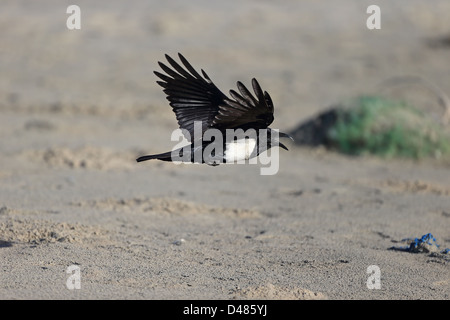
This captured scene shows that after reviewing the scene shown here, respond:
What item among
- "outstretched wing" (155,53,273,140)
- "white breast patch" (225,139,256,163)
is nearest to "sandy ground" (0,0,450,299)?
"white breast patch" (225,139,256,163)

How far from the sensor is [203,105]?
4992 mm

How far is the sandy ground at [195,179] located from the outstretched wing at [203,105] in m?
0.95

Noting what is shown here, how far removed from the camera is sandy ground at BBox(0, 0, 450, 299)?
480 cm

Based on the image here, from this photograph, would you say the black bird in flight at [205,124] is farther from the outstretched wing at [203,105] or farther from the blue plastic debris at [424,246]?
the blue plastic debris at [424,246]

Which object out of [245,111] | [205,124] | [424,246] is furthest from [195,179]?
[245,111]

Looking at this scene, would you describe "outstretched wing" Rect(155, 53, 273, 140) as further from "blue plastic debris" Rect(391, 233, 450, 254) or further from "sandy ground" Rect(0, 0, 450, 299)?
"blue plastic debris" Rect(391, 233, 450, 254)

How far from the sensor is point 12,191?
22.2 ft

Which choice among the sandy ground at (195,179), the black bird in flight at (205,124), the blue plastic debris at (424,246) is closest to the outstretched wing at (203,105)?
the black bird in flight at (205,124)

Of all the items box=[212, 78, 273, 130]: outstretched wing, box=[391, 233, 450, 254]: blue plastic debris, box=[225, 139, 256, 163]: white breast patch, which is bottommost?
box=[391, 233, 450, 254]: blue plastic debris

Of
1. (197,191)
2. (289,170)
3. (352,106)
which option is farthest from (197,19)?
(197,191)

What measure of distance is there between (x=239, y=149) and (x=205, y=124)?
11.7 inches

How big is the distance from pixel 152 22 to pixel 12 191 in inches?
410

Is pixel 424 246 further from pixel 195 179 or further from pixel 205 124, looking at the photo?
pixel 195 179
